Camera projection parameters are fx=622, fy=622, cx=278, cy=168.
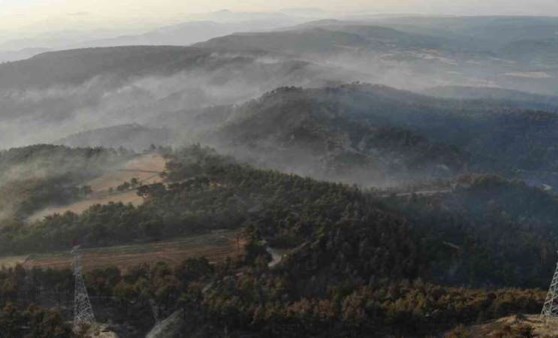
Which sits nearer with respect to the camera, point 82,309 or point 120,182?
point 82,309

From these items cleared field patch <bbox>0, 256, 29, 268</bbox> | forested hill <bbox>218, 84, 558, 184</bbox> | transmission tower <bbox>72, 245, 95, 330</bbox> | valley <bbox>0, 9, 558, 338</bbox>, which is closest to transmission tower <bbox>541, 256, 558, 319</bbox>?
valley <bbox>0, 9, 558, 338</bbox>

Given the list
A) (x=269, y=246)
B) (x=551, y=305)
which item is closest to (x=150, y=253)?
(x=269, y=246)

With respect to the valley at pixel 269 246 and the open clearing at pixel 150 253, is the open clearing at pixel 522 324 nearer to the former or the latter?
the valley at pixel 269 246

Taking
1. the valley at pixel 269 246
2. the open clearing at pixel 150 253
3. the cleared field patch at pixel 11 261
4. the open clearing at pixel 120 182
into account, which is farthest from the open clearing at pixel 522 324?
the open clearing at pixel 120 182

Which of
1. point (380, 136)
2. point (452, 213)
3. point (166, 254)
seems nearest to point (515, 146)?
point (380, 136)

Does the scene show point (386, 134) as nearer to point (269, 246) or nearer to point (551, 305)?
point (269, 246)

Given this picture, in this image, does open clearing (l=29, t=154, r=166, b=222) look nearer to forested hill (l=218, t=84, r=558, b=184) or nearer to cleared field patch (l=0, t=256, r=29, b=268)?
cleared field patch (l=0, t=256, r=29, b=268)
